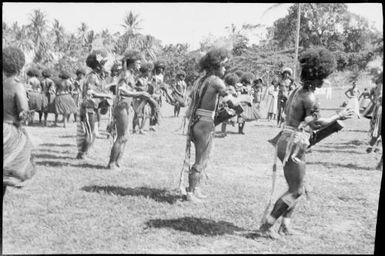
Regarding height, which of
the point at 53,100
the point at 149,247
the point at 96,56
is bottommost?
the point at 149,247

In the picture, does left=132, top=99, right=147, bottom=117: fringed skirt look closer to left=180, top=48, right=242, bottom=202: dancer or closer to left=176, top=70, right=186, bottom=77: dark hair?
left=176, top=70, right=186, bottom=77: dark hair

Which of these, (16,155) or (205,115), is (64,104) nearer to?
(205,115)

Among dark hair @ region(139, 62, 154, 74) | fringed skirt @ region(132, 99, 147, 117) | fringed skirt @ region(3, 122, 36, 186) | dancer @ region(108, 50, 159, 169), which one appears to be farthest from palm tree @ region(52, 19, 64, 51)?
fringed skirt @ region(132, 99, 147, 117)

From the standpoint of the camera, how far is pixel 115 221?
486cm

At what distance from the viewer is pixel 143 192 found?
604cm

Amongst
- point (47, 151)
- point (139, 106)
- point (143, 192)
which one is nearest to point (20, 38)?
point (143, 192)

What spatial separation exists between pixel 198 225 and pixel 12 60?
254cm

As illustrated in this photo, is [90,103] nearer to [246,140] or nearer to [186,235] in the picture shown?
[186,235]

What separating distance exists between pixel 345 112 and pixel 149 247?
2.30 m

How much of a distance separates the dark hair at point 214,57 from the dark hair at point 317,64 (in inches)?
49.5

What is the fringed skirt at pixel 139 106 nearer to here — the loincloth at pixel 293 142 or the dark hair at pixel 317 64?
the loincloth at pixel 293 142

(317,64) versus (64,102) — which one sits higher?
(317,64)

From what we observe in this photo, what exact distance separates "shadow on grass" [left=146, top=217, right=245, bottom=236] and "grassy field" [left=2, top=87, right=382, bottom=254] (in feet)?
0.04

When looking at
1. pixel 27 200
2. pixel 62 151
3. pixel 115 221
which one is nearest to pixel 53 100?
pixel 62 151
